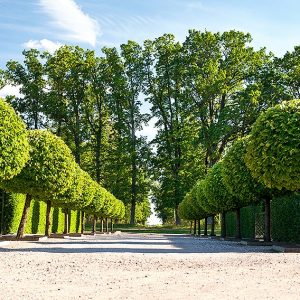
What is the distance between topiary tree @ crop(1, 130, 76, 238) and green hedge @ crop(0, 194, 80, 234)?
15.8ft

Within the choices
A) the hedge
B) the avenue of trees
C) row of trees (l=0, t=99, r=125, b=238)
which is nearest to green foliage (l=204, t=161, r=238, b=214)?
the hedge

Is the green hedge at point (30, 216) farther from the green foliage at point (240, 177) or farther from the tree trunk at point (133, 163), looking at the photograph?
the tree trunk at point (133, 163)

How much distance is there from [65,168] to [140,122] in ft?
143

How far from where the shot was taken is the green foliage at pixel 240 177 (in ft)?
68.3

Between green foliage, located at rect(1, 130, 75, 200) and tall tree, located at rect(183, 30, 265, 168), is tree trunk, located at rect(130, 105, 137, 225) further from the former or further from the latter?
green foliage, located at rect(1, 130, 75, 200)

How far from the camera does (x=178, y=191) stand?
57.6m

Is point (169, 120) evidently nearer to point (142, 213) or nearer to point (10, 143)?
point (142, 213)

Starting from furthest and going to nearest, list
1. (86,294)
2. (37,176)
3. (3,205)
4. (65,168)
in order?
(3,205), (65,168), (37,176), (86,294)

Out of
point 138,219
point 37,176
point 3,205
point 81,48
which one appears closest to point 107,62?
point 81,48

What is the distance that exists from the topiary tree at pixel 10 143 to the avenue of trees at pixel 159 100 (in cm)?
3785

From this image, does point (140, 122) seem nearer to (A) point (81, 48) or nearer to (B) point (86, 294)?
(A) point (81, 48)

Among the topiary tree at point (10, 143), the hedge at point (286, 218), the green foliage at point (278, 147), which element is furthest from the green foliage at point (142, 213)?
the green foliage at point (278, 147)

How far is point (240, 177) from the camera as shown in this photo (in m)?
21.4

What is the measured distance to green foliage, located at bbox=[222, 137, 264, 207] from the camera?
820 inches
